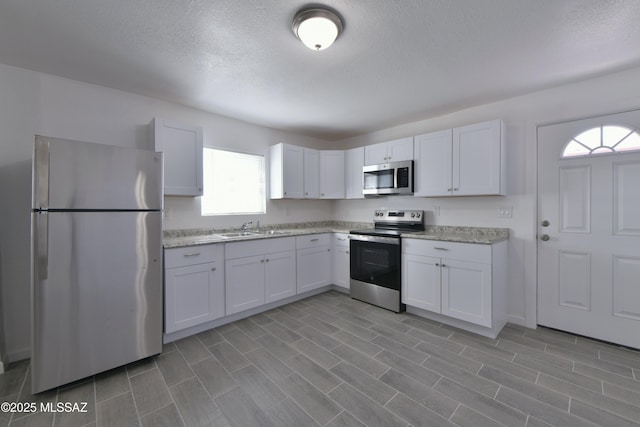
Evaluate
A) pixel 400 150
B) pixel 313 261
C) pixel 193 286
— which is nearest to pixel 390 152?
pixel 400 150

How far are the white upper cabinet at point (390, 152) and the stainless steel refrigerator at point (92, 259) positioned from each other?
8.78 feet

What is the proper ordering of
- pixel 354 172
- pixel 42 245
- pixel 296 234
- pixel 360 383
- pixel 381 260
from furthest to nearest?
pixel 354 172
pixel 296 234
pixel 381 260
pixel 360 383
pixel 42 245

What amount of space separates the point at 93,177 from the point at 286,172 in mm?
2261

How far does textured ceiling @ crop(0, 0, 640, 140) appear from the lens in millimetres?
1597

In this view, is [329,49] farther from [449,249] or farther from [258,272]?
[258,272]

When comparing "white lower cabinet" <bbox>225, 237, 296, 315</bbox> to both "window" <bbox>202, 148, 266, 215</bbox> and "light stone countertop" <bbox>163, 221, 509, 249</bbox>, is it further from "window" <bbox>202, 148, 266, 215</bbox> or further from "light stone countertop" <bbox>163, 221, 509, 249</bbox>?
"window" <bbox>202, 148, 266, 215</bbox>

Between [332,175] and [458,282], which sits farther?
[332,175]

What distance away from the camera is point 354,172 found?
4125 millimetres

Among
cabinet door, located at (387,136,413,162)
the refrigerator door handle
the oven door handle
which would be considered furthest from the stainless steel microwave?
the refrigerator door handle

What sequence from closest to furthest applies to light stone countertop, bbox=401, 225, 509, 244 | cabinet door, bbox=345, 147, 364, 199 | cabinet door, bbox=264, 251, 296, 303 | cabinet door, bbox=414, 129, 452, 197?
light stone countertop, bbox=401, 225, 509, 244 → cabinet door, bbox=414, 129, 452, 197 → cabinet door, bbox=264, 251, 296, 303 → cabinet door, bbox=345, 147, 364, 199

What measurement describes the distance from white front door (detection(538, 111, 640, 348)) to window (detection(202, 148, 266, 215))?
134 inches

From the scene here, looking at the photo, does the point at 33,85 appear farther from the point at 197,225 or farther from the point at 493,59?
the point at 493,59

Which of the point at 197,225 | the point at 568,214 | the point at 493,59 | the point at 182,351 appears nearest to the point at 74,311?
the point at 182,351

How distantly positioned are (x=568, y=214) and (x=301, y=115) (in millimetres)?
3079
